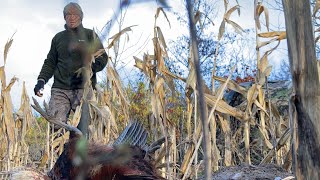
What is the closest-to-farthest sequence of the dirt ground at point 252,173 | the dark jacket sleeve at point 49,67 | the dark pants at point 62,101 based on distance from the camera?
the dirt ground at point 252,173
the dark jacket sleeve at point 49,67
the dark pants at point 62,101

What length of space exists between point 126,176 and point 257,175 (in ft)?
3.30

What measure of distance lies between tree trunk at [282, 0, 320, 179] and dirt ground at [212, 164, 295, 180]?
153cm

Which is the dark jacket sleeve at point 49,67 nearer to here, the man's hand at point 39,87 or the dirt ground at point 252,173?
the man's hand at point 39,87

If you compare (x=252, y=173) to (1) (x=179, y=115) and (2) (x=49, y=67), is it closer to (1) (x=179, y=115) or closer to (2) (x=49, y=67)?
(1) (x=179, y=115)

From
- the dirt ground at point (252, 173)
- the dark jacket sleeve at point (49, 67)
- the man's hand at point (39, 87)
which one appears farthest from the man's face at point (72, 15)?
the dark jacket sleeve at point (49, 67)

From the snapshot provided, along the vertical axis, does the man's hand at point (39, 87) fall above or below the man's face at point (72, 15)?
above

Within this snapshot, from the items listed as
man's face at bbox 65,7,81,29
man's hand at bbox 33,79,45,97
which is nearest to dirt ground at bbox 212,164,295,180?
man's face at bbox 65,7,81,29

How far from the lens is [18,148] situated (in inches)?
227

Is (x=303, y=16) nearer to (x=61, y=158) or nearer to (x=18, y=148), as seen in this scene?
(x=61, y=158)

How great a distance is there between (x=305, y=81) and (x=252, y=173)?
5.95ft

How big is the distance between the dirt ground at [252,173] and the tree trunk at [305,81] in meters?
1.53

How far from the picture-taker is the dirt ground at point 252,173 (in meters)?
3.11

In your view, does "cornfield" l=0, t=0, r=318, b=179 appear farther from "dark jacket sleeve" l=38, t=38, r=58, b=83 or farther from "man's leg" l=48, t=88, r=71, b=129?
"dark jacket sleeve" l=38, t=38, r=58, b=83

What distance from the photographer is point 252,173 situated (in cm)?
320
